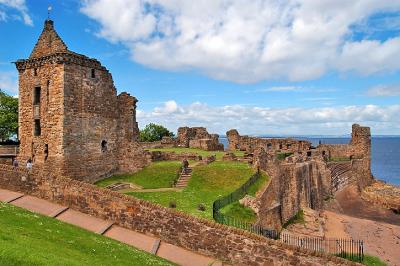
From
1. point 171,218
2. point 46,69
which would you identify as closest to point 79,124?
point 46,69

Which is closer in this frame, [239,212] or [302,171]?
[239,212]

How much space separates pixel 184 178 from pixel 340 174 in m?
37.0

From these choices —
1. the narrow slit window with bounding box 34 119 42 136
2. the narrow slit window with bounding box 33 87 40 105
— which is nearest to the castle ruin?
the narrow slit window with bounding box 34 119 42 136

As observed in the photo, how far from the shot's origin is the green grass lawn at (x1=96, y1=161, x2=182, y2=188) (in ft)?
101

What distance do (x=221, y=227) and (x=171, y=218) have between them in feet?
8.17

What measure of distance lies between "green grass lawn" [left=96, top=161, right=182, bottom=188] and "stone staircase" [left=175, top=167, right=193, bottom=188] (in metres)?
0.54

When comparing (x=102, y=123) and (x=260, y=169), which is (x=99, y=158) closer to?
(x=102, y=123)

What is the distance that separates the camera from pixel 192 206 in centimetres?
2475

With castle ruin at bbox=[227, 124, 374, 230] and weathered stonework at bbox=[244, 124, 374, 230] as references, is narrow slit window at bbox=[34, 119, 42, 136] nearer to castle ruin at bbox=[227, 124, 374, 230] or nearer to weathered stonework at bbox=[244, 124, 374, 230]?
castle ruin at bbox=[227, 124, 374, 230]

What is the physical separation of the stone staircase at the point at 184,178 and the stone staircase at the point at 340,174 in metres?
30.7

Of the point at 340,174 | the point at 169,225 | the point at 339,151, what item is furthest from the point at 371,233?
the point at 339,151

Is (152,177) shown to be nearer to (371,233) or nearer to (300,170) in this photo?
(300,170)

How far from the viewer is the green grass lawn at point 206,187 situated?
2523cm

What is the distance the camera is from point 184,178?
31.5 m
